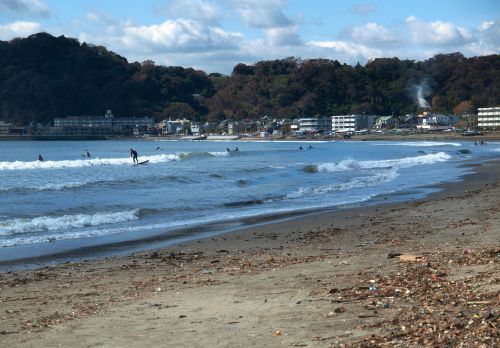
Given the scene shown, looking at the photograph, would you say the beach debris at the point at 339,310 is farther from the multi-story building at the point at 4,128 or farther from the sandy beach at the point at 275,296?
the multi-story building at the point at 4,128

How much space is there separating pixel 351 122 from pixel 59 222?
530ft

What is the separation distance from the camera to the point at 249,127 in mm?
183500

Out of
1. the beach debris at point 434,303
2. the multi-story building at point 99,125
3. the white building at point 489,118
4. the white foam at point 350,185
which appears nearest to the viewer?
the beach debris at point 434,303

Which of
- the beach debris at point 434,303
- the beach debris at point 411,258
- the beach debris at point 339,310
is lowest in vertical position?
the beach debris at point 411,258

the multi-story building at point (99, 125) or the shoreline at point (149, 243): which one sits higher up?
the multi-story building at point (99, 125)

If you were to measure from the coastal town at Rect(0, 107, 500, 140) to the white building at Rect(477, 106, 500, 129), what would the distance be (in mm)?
696

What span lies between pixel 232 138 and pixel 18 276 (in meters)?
156

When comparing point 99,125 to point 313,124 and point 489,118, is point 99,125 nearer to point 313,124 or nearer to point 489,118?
point 313,124

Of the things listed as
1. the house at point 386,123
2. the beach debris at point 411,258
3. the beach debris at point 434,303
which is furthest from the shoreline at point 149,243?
the house at point 386,123

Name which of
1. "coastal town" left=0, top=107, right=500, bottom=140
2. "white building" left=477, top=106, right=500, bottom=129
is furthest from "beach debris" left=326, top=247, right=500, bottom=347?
"coastal town" left=0, top=107, right=500, bottom=140

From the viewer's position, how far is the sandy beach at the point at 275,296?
588 centimetres

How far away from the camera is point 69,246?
13664mm

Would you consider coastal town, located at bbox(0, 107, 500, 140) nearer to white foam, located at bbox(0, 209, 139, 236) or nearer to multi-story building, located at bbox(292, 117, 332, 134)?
multi-story building, located at bbox(292, 117, 332, 134)

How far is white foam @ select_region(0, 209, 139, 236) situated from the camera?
52.4 feet
